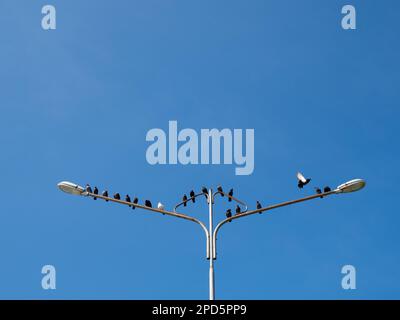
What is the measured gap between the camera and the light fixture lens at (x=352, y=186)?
24.3 m

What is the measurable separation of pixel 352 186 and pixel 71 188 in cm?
843

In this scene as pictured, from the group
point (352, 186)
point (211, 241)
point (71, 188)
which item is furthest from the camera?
point (71, 188)

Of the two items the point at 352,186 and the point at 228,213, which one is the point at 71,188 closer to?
the point at 228,213

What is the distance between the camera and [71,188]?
24.7 meters

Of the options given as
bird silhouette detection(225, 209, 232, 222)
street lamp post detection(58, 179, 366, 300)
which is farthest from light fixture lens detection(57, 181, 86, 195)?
bird silhouette detection(225, 209, 232, 222)

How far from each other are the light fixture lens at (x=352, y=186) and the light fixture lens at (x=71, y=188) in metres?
7.74

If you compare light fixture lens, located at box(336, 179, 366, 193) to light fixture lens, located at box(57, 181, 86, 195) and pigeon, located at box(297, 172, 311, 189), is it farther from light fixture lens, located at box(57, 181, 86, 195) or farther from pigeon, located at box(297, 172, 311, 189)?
light fixture lens, located at box(57, 181, 86, 195)

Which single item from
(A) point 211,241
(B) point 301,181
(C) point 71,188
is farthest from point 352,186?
(C) point 71,188

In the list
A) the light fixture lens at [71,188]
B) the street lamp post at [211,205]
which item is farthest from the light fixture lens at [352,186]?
the light fixture lens at [71,188]

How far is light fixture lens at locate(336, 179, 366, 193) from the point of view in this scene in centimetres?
2428
